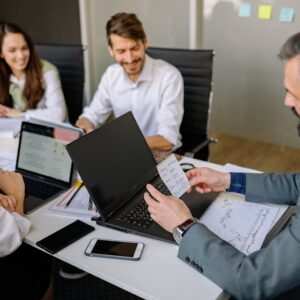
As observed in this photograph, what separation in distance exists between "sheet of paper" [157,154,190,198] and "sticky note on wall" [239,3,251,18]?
2.26m

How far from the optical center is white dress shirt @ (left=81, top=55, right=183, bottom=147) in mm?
2027

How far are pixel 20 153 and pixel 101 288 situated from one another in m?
0.81

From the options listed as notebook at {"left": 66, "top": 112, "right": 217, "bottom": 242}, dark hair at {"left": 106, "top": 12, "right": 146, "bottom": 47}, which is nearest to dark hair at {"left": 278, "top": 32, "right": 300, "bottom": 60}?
notebook at {"left": 66, "top": 112, "right": 217, "bottom": 242}

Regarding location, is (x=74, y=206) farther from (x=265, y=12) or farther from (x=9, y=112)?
(x=265, y=12)

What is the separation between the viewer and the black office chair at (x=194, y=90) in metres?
2.11

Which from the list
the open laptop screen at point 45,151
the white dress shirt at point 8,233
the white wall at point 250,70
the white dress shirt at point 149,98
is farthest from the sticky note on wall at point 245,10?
the white dress shirt at point 8,233

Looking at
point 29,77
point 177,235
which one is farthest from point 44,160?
point 29,77

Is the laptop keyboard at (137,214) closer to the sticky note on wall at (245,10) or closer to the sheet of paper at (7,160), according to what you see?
the sheet of paper at (7,160)

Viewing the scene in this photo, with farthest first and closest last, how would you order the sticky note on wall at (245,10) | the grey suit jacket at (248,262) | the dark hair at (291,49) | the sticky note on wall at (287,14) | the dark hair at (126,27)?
the sticky note on wall at (245,10)
the sticky note on wall at (287,14)
the dark hair at (126,27)
the dark hair at (291,49)
the grey suit jacket at (248,262)

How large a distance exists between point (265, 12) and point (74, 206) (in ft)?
7.54

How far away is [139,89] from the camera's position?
6.99ft

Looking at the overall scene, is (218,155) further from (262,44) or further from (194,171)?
(194,171)

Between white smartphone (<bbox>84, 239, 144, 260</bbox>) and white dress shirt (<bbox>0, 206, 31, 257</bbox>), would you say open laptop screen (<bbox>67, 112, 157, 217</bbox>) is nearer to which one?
white smartphone (<bbox>84, 239, 144, 260</bbox>)

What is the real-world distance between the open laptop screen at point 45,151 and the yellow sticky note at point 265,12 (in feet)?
6.93
